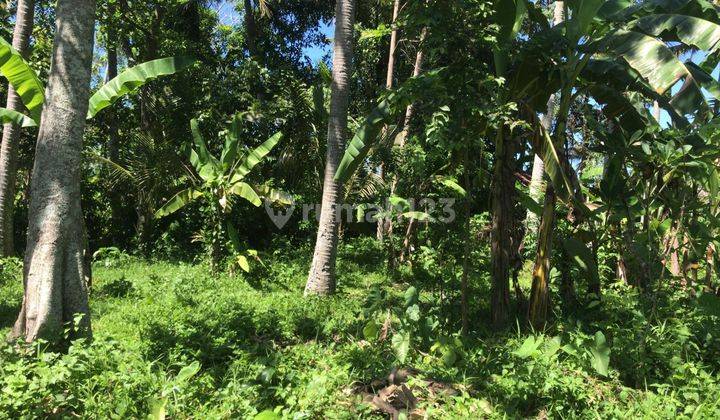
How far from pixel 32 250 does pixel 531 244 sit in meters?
6.72

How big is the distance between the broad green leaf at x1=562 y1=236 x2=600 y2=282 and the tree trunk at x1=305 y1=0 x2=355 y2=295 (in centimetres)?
317

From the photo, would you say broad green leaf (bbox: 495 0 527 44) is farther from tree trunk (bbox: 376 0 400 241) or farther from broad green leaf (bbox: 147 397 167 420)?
tree trunk (bbox: 376 0 400 241)

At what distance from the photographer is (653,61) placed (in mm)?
4828

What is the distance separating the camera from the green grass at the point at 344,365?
3.44 m

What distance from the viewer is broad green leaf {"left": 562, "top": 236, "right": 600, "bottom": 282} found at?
5.51 meters

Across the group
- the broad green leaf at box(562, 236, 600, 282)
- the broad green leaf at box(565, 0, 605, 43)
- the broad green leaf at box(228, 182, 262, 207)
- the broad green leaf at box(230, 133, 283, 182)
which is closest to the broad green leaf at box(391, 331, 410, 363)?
the broad green leaf at box(562, 236, 600, 282)

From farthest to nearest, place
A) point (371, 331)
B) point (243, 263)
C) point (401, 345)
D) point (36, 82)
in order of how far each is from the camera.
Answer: point (243, 263) < point (36, 82) < point (371, 331) < point (401, 345)

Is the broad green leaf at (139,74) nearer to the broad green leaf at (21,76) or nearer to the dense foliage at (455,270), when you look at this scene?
the dense foliage at (455,270)

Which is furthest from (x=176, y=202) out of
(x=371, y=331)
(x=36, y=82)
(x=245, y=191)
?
(x=371, y=331)

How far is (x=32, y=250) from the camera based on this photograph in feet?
13.6

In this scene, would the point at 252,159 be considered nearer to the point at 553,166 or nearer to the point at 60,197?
the point at 60,197

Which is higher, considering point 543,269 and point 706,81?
point 706,81

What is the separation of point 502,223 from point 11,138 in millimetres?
7869

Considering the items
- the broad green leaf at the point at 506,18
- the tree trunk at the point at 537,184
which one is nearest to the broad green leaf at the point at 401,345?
the broad green leaf at the point at 506,18
